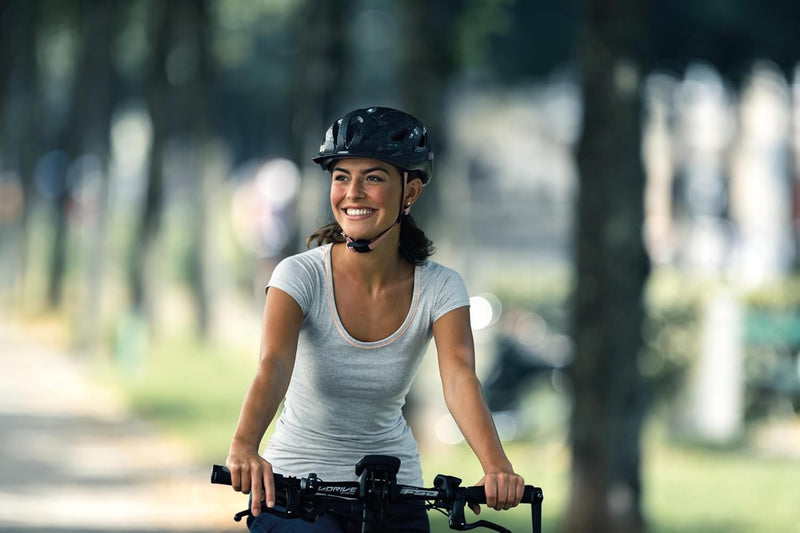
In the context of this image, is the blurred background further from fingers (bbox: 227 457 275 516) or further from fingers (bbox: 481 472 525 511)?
fingers (bbox: 227 457 275 516)

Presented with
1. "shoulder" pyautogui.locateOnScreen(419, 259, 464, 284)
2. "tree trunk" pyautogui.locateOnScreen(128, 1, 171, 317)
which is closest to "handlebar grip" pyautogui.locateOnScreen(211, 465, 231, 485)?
"shoulder" pyautogui.locateOnScreen(419, 259, 464, 284)

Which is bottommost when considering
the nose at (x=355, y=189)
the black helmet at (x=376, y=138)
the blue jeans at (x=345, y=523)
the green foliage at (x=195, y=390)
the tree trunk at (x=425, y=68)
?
the blue jeans at (x=345, y=523)

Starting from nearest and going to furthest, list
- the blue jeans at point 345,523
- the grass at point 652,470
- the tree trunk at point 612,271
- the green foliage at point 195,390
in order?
1. the blue jeans at point 345,523
2. the tree trunk at point 612,271
3. the grass at point 652,470
4. the green foliage at point 195,390

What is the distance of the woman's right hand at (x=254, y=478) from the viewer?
3633mm

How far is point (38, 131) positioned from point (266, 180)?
6.15 metres

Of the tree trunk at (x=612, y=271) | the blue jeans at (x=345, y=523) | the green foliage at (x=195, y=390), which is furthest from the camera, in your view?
the green foliage at (x=195, y=390)

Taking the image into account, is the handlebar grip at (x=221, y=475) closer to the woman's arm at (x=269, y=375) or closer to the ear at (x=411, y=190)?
the woman's arm at (x=269, y=375)

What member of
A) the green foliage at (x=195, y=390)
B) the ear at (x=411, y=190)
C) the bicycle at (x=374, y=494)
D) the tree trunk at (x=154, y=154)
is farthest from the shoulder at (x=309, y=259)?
the tree trunk at (x=154, y=154)

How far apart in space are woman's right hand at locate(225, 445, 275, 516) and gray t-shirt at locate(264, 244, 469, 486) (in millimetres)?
447

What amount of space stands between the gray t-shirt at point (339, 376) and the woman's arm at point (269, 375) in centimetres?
6

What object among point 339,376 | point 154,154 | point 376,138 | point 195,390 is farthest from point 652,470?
point 154,154

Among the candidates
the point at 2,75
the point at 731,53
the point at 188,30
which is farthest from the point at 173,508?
the point at 2,75

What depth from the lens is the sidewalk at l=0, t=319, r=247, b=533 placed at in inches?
416

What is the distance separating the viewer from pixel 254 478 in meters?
3.63
